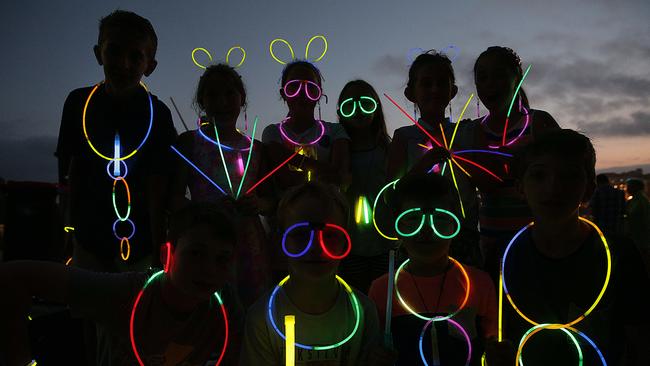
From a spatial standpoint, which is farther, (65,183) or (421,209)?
(65,183)

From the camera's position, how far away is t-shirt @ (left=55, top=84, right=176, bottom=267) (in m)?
2.68

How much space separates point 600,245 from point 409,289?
2.96 ft

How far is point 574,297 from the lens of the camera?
2086 mm

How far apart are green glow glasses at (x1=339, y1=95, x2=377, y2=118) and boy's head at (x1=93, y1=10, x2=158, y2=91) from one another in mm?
1370

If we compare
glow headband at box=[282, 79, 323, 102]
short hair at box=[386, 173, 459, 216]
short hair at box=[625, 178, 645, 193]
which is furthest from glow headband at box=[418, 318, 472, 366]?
short hair at box=[625, 178, 645, 193]

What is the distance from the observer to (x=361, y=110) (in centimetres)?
330

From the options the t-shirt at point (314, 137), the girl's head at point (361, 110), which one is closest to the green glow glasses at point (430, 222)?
the t-shirt at point (314, 137)

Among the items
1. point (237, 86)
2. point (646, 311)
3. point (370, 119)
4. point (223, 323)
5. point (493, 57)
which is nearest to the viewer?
point (646, 311)

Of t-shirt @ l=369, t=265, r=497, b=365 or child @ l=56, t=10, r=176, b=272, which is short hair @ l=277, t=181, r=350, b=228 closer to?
t-shirt @ l=369, t=265, r=497, b=365

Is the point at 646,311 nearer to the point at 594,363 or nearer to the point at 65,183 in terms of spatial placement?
the point at 594,363

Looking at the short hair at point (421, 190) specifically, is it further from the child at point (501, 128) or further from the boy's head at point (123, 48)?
the boy's head at point (123, 48)

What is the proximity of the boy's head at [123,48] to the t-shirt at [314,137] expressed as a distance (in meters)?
0.97

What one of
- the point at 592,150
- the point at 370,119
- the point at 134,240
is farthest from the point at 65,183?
the point at 592,150

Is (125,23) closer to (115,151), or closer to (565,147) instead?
(115,151)
